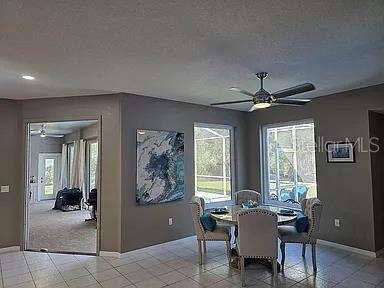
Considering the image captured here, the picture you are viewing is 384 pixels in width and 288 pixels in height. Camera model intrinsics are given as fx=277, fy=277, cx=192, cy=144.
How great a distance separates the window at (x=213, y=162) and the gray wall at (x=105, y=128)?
1.79m

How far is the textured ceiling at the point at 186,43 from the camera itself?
2037 mm

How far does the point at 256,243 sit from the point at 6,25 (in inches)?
130

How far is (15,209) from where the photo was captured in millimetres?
4754

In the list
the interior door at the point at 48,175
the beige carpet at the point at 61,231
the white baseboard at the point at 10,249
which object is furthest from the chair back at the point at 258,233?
the interior door at the point at 48,175

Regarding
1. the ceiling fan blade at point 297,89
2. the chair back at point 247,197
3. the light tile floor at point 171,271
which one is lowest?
the light tile floor at point 171,271

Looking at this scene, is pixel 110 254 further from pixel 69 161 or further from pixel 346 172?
pixel 69 161

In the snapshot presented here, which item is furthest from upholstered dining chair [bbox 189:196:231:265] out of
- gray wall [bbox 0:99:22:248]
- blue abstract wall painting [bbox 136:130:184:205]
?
gray wall [bbox 0:99:22:248]

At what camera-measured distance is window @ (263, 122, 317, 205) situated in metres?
5.37

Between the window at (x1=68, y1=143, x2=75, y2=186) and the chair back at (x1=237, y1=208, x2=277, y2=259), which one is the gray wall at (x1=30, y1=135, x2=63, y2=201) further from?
the chair back at (x1=237, y1=208, x2=277, y2=259)

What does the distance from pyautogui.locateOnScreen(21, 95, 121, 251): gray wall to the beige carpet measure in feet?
2.13

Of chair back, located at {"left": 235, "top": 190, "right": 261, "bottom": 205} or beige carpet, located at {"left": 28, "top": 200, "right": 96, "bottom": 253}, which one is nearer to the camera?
beige carpet, located at {"left": 28, "top": 200, "right": 96, "bottom": 253}

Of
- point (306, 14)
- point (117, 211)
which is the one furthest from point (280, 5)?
point (117, 211)

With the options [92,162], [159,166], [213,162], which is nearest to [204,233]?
[159,166]

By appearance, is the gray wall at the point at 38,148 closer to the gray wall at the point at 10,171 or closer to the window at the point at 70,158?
the window at the point at 70,158
